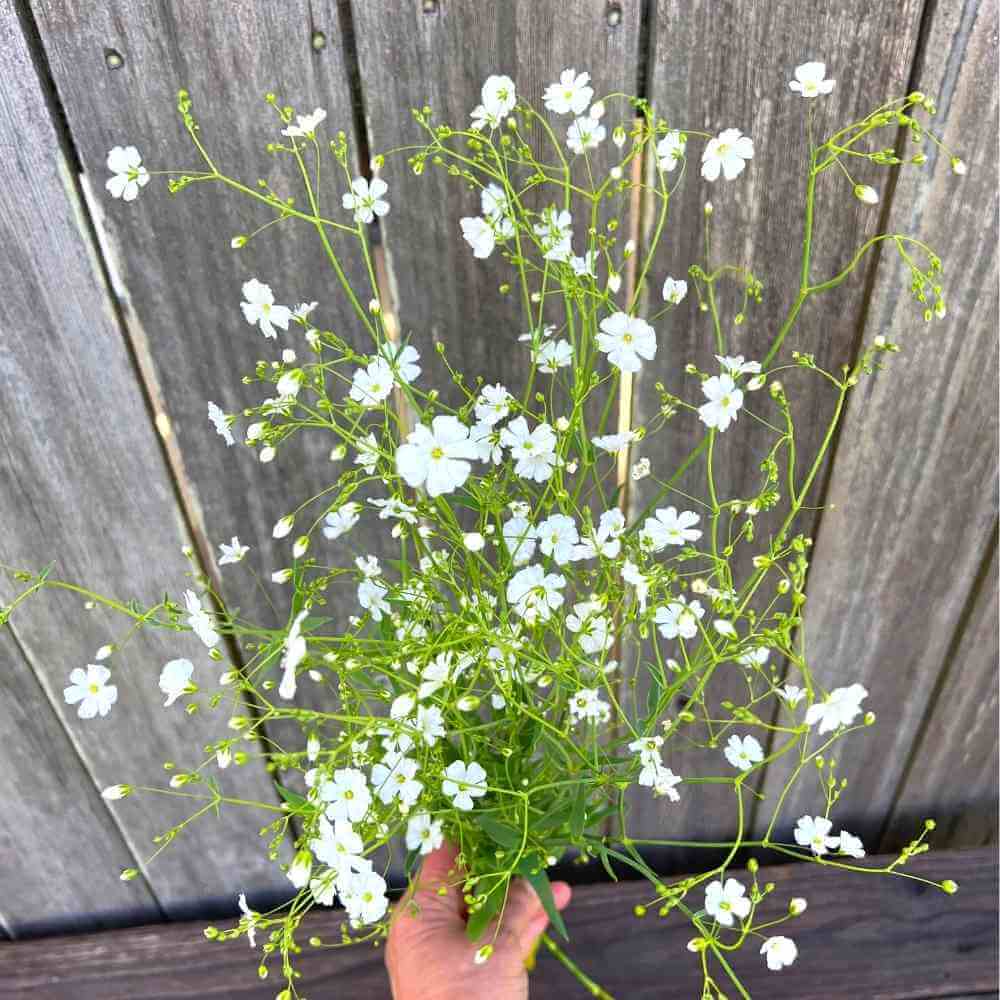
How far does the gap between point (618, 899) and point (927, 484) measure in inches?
24.8

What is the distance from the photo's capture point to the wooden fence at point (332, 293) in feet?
2.20

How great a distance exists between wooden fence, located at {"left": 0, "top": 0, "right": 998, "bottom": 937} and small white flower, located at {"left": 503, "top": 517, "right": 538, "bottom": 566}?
23 centimetres

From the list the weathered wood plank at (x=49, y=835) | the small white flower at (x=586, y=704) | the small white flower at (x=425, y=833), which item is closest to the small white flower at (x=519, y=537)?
the small white flower at (x=586, y=704)

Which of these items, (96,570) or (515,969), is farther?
(96,570)

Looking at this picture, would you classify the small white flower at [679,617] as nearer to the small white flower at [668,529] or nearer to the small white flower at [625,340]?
the small white flower at [668,529]

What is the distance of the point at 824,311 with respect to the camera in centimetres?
80

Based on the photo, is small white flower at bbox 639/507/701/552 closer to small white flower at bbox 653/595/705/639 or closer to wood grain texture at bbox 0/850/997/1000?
small white flower at bbox 653/595/705/639

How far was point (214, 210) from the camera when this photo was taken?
72 centimetres

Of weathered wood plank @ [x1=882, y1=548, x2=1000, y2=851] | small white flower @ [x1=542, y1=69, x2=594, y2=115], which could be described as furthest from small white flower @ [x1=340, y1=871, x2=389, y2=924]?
weathered wood plank @ [x1=882, y1=548, x2=1000, y2=851]

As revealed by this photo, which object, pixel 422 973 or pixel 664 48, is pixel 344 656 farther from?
pixel 664 48

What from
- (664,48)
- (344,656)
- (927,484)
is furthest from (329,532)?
(927,484)

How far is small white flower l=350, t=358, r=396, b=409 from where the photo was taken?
58 centimetres

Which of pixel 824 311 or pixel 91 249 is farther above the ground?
pixel 91 249

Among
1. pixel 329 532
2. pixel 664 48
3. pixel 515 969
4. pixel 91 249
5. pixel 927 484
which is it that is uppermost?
pixel 664 48
